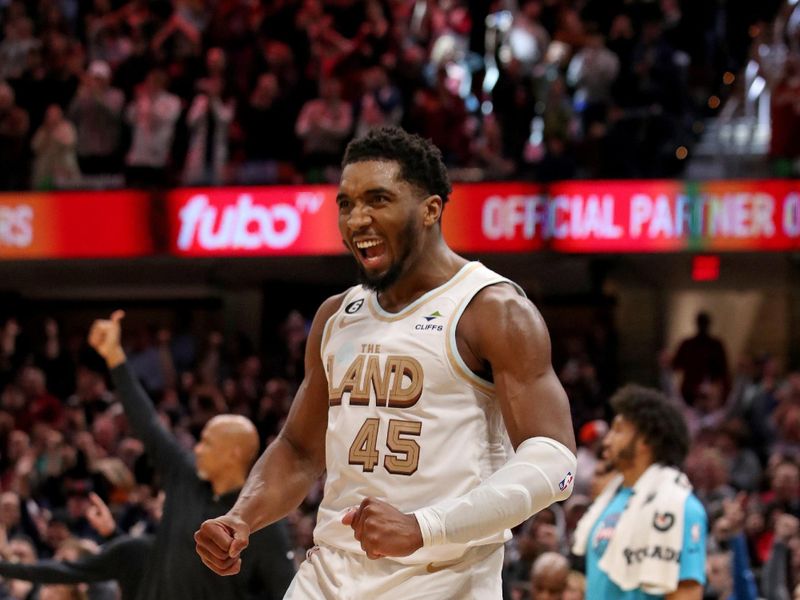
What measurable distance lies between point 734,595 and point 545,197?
7006 mm

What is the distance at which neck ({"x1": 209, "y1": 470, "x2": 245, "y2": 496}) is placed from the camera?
5867 mm

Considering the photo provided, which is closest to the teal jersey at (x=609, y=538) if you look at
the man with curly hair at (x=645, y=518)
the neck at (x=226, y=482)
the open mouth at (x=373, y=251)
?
the man with curly hair at (x=645, y=518)

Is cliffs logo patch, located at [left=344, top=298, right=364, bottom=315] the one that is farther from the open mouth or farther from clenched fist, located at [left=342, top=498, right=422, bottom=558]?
clenched fist, located at [left=342, top=498, right=422, bottom=558]

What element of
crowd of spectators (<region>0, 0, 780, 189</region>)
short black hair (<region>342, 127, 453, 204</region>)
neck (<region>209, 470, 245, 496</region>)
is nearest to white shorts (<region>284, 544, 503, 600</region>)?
short black hair (<region>342, 127, 453, 204</region>)

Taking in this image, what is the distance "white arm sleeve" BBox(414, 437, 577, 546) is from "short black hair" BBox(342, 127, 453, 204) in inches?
28.9

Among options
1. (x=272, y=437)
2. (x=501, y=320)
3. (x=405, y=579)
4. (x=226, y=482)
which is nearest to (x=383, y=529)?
(x=405, y=579)

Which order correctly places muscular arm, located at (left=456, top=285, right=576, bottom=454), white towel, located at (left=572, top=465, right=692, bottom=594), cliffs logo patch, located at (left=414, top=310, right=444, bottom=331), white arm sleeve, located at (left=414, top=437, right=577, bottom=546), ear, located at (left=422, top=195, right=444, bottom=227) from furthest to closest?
white towel, located at (left=572, top=465, right=692, bottom=594)
ear, located at (left=422, top=195, right=444, bottom=227)
cliffs logo patch, located at (left=414, top=310, right=444, bottom=331)
muscular arm, located at (left=456, top=285, right=576, bottom=454)
white arm sleeve, located at (left=414, top=437, right=577, bottom=546)

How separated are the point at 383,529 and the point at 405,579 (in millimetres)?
423

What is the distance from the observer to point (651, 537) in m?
5.60

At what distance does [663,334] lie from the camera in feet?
54.6

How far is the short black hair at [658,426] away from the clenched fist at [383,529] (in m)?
2.94

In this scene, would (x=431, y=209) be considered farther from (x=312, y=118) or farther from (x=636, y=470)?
(x=312, y=118)

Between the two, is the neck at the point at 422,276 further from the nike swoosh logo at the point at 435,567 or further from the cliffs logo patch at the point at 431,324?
the nike swoosh logo at the point at 435,567

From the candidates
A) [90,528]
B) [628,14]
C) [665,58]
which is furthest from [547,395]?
[628,14]
